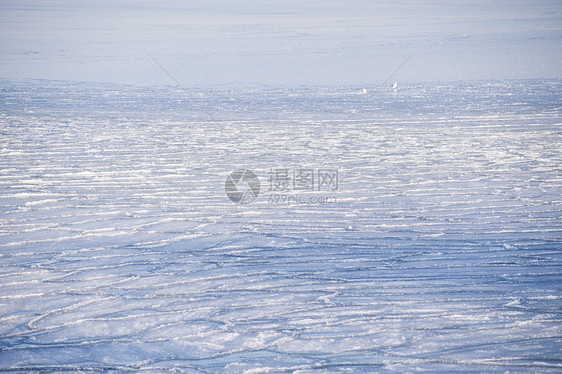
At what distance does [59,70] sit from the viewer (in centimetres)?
1413

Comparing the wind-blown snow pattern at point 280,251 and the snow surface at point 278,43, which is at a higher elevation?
the snow surface at point 278,43

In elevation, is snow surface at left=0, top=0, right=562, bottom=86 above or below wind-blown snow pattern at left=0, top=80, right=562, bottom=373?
above

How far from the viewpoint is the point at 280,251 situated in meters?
4.25

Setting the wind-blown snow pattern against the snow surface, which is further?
the snow surface

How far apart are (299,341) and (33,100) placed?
863 cm

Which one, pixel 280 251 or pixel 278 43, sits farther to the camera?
pixel 278 43

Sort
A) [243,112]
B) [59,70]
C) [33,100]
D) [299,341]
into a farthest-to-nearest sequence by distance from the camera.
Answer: [59,70], [33,100], [243,112], [299,341]

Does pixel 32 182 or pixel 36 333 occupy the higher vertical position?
pixel 32 182

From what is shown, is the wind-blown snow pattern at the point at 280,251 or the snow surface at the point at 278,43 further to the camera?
the snow surface at the point at 278,43

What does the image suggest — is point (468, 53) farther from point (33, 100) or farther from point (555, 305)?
point (555, 305)

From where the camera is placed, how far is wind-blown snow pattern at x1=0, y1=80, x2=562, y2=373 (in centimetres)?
307

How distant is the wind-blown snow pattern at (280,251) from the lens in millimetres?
3070

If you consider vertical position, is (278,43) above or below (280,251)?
above

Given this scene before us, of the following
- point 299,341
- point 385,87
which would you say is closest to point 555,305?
point 299,341
